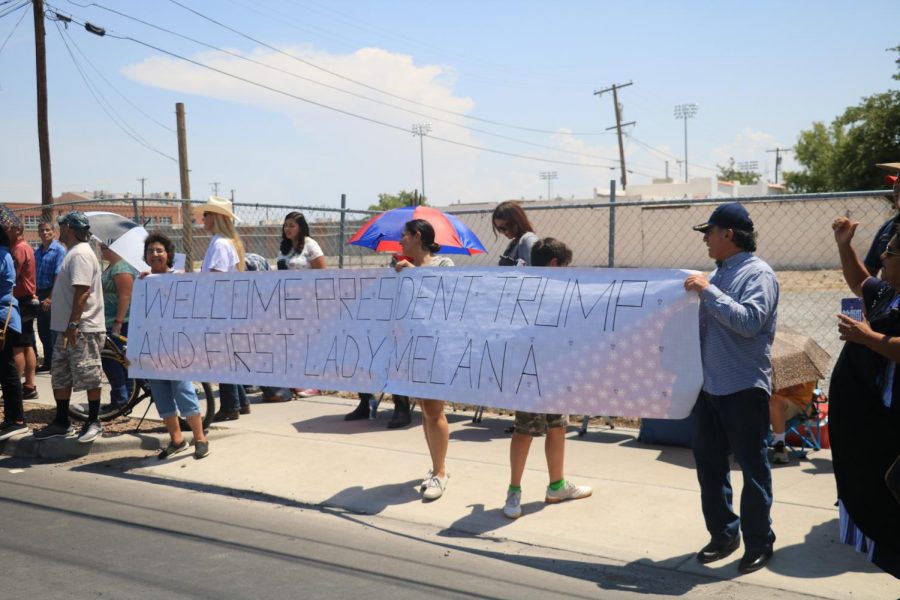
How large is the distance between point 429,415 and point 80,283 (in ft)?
11.2

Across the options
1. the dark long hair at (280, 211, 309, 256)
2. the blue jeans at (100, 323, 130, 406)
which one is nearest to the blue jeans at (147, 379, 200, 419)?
the blue jeans at (100, 323, 130, 406)

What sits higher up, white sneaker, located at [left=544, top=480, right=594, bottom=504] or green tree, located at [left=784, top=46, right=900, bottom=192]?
green tree, located at [left=784, top=46, right=900, bottom=192]

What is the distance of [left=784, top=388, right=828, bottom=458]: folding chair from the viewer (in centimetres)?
688

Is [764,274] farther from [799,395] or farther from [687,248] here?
[687,248]

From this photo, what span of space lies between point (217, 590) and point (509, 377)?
2175mm

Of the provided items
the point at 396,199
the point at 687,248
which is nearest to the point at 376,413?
the point at 687,248

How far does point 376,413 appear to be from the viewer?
925 cm

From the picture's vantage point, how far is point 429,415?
639 centimetres

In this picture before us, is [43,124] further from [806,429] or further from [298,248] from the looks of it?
[806,429]

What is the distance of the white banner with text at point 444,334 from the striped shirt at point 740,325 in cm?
22

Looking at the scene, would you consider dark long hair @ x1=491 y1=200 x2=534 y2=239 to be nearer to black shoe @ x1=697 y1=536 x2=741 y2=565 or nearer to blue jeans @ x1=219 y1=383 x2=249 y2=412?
black shoe @ x1=697 y1=536 x2=741 y2=565

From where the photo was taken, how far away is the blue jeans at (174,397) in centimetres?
767

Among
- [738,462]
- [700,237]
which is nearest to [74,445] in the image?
[738,462]

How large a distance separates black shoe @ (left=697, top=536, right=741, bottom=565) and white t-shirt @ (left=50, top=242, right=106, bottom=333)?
17.9 feet
